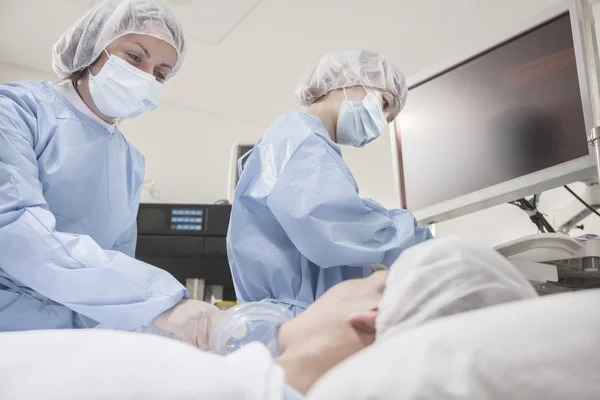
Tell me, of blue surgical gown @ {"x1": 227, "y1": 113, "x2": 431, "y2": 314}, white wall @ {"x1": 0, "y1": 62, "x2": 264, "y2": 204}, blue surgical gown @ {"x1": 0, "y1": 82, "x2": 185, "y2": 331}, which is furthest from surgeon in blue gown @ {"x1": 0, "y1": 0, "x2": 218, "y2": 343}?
white wall @ {"x1": 0, "y1": 62, "x2": 264, "y2": 204}

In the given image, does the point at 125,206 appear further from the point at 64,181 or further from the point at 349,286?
the point at 349,286

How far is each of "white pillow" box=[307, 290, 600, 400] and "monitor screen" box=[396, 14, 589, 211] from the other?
124cm

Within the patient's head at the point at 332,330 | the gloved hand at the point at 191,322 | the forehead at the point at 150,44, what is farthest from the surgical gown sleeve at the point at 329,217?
the forehead at the point at 150,44

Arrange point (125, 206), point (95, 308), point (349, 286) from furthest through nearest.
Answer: point (125, 206) < point (95, 308) < point (349, 286)

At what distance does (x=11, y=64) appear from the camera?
3246mm

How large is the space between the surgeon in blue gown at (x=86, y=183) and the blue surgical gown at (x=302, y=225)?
26 cm

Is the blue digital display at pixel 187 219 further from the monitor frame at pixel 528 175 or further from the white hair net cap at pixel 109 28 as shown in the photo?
the white hair net cap at pixel 109 28

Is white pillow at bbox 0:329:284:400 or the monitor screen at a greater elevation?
the monitor screen

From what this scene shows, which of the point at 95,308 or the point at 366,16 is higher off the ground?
the point at 366,16

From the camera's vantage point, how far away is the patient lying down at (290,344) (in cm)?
53

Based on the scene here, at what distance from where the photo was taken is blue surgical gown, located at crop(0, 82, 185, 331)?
118cm

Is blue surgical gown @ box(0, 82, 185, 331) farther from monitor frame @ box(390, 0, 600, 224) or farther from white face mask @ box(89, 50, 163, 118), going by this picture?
monitor frame @ box(390, 0, 600, 224)

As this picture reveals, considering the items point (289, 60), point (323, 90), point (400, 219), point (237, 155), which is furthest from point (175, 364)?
point (289, 60)

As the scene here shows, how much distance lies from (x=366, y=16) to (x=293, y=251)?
1.66m
